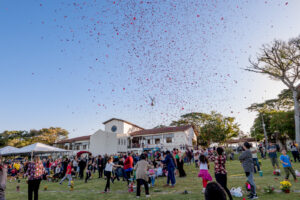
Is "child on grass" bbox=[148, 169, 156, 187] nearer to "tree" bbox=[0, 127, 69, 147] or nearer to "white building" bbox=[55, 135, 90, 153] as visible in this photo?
"white building" bbox=[55, 135, 90, 153]

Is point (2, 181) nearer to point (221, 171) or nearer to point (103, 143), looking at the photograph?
point (221, 171)

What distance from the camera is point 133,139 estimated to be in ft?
143

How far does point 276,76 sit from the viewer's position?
25.0 metres

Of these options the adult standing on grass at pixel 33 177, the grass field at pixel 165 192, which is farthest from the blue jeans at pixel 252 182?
the adult standing on grass at pixel 33 177

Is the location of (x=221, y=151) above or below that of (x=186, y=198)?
above

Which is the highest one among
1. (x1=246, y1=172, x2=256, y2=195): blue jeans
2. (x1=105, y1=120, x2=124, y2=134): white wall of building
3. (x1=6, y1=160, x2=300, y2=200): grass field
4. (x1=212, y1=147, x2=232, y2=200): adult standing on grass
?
(x1=105, y1=120, x2=124, y2=134): white wall of building

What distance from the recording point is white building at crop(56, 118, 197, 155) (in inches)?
1470

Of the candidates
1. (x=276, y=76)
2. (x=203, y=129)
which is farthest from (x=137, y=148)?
(x=276, y=76)

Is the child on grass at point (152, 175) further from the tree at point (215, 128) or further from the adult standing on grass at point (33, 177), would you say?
the tree at point (215, 128)

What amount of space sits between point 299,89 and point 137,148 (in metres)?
29.8

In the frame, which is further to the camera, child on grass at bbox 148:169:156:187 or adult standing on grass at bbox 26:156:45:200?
child on grass at bbox 148:169:156:187

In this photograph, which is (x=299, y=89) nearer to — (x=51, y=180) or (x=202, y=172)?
(x=202, y=172)

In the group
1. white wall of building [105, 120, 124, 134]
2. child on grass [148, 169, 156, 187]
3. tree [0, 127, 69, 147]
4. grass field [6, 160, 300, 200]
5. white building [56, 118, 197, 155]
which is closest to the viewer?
grass field [6, 160, 300, 200]

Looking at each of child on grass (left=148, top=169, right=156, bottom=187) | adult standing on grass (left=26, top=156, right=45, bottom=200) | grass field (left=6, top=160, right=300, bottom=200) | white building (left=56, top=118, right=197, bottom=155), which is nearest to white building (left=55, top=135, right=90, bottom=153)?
white building (left=56, top=118, right=197, bottom=155)
